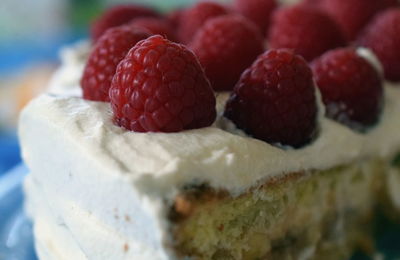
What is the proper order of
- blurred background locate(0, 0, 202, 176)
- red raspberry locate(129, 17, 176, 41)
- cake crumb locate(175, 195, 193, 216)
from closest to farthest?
cake crumb locate(175, 195, 193, 216) → red raspberry locate(129, 17, 176, 41) → blurred background locate(0, 0, 202, 176)

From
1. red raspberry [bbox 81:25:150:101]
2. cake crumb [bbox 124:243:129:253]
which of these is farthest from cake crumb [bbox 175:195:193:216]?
red raspberry [bbox 81:25:150:101]

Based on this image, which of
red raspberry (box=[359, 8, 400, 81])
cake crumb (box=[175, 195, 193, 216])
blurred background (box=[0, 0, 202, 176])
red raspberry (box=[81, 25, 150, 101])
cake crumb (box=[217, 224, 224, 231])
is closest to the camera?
cake crumb (box=[175, 195, 193, 216])

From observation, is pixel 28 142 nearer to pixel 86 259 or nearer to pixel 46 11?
pixel 86 259

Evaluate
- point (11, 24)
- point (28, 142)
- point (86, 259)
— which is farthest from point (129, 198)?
point (11, 24)

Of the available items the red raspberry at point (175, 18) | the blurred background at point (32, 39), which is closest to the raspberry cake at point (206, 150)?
the red raspberry at point (175, 18)

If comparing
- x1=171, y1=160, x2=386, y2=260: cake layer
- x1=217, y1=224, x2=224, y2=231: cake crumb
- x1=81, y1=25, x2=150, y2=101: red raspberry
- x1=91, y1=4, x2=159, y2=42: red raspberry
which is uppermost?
x1=81, y1=25, x2=150, y2=101: red raspberry

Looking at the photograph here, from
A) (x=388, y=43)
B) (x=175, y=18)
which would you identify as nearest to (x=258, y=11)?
(x=175, y=18)

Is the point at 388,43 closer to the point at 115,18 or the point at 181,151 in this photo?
the point at 115,18

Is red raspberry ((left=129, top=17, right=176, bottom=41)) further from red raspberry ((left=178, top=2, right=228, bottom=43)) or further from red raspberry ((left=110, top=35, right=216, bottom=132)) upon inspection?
red raspberry ((left=110, top=35, right=216, bottom=132))
